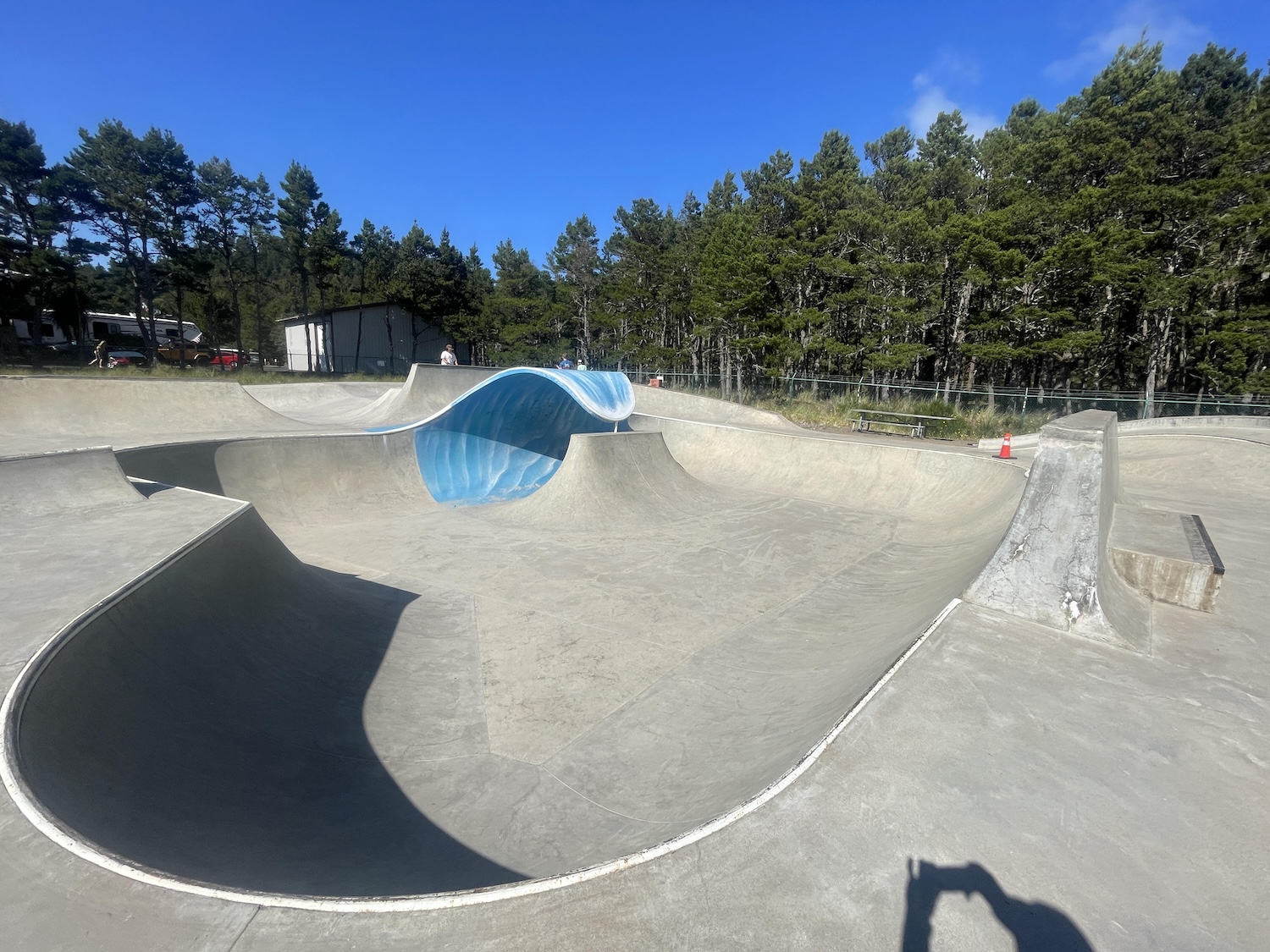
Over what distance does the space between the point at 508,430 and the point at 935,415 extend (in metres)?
15.6

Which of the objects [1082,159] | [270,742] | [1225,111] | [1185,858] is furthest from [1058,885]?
[1225,111]

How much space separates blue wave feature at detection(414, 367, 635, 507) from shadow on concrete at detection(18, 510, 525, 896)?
26.7 ft

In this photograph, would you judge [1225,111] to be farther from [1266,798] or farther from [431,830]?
[431,830]

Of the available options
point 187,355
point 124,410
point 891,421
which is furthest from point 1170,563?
point 187,355

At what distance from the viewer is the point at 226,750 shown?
392cm

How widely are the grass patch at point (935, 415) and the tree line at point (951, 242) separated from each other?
2.80 metres

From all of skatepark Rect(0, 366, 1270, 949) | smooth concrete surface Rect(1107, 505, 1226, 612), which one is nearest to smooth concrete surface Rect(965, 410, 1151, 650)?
skatepark Rect(0, 366, 1270, 949)

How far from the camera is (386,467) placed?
518 inches

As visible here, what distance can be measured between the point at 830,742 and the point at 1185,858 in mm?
1430

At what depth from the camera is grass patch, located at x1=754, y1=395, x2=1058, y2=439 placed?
19531mm

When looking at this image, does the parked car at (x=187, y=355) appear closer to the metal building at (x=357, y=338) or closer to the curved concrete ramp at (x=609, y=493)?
the metal building at (x=357, y=338)

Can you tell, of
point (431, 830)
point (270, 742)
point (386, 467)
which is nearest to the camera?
point (431, 830)

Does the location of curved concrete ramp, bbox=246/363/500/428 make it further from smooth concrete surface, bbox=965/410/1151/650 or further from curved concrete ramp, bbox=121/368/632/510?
smooth concrete surface, bbox=965/410/1151/650

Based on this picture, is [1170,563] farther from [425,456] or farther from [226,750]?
[425,456]
